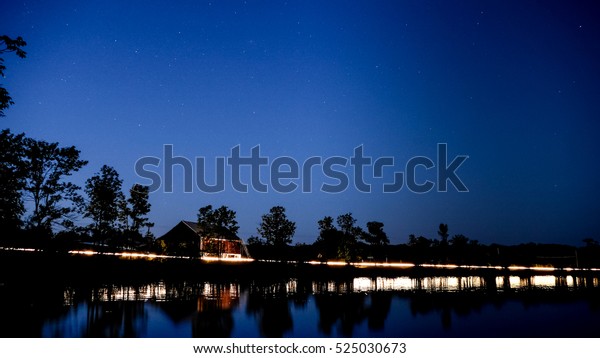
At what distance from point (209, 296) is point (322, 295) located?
5190mm

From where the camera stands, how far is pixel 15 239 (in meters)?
19.3

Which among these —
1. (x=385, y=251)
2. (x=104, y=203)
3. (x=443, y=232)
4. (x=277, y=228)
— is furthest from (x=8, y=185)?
(x=443, y=232)

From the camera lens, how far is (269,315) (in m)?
12.7

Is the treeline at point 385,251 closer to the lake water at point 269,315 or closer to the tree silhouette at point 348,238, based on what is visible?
the tree silhouette at point 348,238

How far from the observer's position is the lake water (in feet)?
32.4

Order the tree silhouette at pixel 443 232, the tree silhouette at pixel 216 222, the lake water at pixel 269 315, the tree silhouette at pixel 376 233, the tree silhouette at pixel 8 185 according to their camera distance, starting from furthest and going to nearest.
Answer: the tree silhouette at pixel 443 232 → the tree silhouette at pixel 376 233 → the tree silhouette at pixel 216 222 → the tree silhouette at pixel 8 185 → the lake water at pixel 269 315

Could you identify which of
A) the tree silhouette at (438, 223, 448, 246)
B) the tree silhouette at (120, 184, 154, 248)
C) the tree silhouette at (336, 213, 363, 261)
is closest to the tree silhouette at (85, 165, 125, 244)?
the tree silhouette at (120, 184, 154, 248)

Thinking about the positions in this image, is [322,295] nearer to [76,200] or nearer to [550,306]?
[550,306]

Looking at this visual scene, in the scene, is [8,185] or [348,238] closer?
[8,185]

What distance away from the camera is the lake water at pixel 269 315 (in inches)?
388

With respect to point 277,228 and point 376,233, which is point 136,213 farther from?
point 376,233

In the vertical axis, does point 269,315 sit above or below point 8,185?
below

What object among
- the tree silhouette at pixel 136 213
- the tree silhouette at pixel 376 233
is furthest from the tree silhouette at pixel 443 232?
the tree silhouette at pixel 136 213
